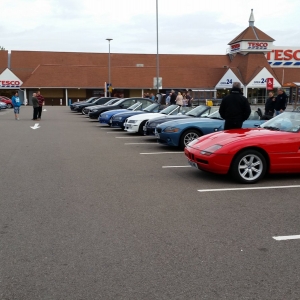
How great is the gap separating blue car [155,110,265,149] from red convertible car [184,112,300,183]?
12.7ft

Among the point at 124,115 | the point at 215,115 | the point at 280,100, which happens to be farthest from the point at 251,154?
the point at 124,115

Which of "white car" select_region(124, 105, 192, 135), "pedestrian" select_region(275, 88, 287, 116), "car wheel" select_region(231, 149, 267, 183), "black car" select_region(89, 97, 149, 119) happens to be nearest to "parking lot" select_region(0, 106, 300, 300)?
"car wheel" select_region(231, 149, 267, 183)

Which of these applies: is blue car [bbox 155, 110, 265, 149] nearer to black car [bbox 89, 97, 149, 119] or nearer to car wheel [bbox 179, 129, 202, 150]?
car wheel [bbox 179, 129, 202, 150]

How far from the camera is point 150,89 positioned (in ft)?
205

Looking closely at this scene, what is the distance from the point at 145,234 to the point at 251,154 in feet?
11.0

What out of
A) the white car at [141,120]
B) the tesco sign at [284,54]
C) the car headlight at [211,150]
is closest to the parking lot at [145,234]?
the car headlight at [211,150]

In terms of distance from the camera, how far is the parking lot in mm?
3789

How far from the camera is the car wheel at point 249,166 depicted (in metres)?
7.77

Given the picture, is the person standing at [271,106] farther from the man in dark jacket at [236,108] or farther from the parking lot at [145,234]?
the parking lot at [145,234]

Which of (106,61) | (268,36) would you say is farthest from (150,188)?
(106,61)

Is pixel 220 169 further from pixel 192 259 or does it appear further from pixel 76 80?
pixel 76 80

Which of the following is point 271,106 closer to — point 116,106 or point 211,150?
point 116,106

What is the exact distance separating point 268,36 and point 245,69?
6.12 meters

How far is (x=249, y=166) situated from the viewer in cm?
785
